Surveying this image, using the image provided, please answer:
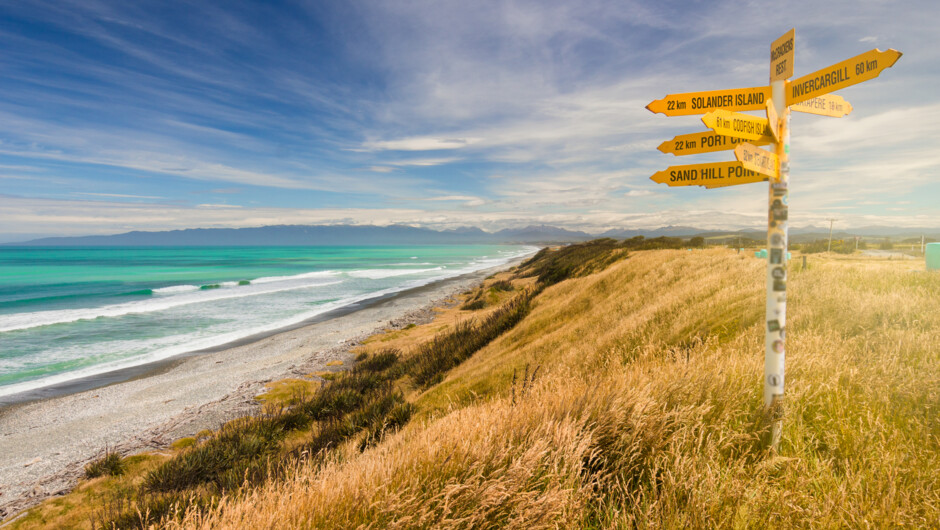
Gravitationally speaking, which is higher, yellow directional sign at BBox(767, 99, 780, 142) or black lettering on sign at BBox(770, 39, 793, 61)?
black lettering on sign at BBox(770, 39, 793, 61)

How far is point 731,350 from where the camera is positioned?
475 cm

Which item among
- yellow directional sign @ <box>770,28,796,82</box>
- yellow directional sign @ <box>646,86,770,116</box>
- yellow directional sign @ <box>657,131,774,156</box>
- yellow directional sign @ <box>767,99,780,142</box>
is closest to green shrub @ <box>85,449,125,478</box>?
yellow directional sign @ <box>657,131,774,156</box>

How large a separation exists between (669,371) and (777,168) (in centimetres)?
220

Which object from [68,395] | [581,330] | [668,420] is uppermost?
[668,420]

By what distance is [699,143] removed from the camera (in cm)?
327

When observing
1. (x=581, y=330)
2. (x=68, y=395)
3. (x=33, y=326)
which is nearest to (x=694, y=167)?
(x=581, y=330)

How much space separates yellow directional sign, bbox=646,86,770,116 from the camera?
309 centimetres

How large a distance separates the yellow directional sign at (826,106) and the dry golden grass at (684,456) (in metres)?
2.18

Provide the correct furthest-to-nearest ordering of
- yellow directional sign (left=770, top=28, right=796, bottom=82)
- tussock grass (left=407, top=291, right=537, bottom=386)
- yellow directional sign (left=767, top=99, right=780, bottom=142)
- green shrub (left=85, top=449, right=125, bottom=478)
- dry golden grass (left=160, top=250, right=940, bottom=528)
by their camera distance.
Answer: tussock grass (left=407, top=291, right=537, bottom=386) → green shrub (left=85, top=449, right=125, bottom=478) → yellow directional sign (left=770, top=28, right=796, bottom=82) → yellow directional sign (left=767, top=99, right=780, bottom=142) → dry golden grass (left=160, top=250, right=940, bottom=528)

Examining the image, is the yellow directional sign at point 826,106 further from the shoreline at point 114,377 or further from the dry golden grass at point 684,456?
the shoreline at point 114,377

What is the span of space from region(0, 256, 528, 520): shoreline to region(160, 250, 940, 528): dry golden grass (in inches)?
306

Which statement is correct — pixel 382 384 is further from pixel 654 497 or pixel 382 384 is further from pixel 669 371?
pixel 654 497

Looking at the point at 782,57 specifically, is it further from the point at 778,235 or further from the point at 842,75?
the point at 778,235

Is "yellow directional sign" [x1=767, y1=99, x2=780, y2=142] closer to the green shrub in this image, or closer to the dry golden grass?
the dry golden grass
